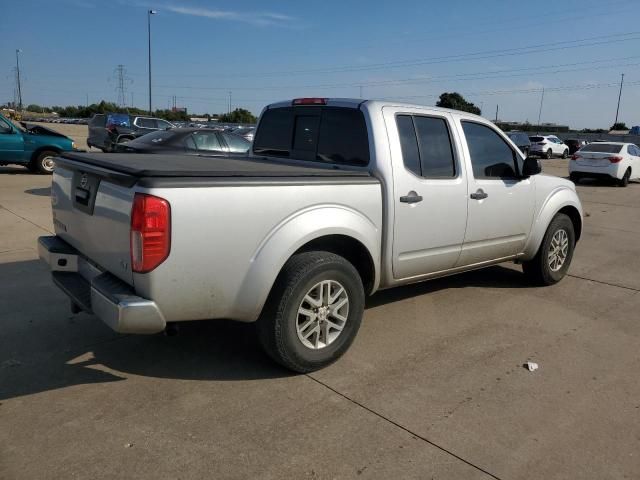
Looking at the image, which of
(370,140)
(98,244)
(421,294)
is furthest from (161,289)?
(421,294)

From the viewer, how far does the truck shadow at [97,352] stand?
3635 mm

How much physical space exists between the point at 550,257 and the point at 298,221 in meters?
3.64

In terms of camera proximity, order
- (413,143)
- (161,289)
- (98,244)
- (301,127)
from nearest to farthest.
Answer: (161,289), (98,244), (413,143), (301,127)

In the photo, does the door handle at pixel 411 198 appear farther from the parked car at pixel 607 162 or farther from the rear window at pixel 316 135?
the parked car at pixel 607 162

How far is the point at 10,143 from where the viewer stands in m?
13.9

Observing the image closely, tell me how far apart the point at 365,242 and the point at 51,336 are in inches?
99.6

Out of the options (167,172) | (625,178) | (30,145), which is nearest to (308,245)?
(167,172)

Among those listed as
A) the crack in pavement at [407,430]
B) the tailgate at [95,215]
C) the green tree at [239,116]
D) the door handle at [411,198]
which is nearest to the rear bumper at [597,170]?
the door handle at [411,198]

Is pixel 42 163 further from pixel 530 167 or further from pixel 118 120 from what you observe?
pixel 530 167

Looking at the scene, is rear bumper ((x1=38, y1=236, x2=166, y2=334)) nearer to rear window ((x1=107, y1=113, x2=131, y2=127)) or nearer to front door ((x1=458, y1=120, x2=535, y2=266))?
front door ((x1=458, y1=120, x2=535, y2=266))

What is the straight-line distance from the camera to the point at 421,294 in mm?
5570

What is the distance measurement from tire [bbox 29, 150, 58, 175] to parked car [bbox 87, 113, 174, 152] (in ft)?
8.38

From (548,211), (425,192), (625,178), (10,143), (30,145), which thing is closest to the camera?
(425,192)

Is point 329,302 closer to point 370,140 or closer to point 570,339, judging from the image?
point 370,140
